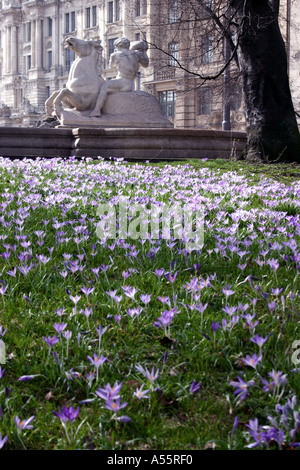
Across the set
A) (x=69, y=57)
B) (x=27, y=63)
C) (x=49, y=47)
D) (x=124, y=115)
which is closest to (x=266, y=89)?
(x=124, y=115)

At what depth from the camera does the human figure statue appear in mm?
13922

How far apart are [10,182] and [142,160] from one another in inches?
215

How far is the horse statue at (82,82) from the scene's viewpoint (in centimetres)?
1377

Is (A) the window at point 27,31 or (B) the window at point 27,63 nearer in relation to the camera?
(A) the window at point 27,31

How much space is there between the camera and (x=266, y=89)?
33.1 ft

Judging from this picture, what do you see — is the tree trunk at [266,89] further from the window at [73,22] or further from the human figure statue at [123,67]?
the window at [73,22]

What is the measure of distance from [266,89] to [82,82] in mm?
5525

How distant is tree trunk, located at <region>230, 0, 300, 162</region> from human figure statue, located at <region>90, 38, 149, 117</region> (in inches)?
182

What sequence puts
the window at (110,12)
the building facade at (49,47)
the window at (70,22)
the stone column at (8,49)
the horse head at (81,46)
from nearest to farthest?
the horse head at (81,46) → the building facade at (49,47) → the window at (110,12) → the window at (70,22) → the stone column at (8,49)

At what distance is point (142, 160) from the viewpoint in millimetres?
11930

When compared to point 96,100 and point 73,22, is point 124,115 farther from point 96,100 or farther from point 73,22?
point 73,22

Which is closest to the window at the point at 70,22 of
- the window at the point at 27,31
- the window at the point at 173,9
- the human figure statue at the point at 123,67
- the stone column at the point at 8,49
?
the window at the point at 27,31

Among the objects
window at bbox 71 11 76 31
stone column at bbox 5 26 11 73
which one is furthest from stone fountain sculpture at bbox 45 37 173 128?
stone column at bbox 5 26 11 73

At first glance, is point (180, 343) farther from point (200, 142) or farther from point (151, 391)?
point (200, 142)
